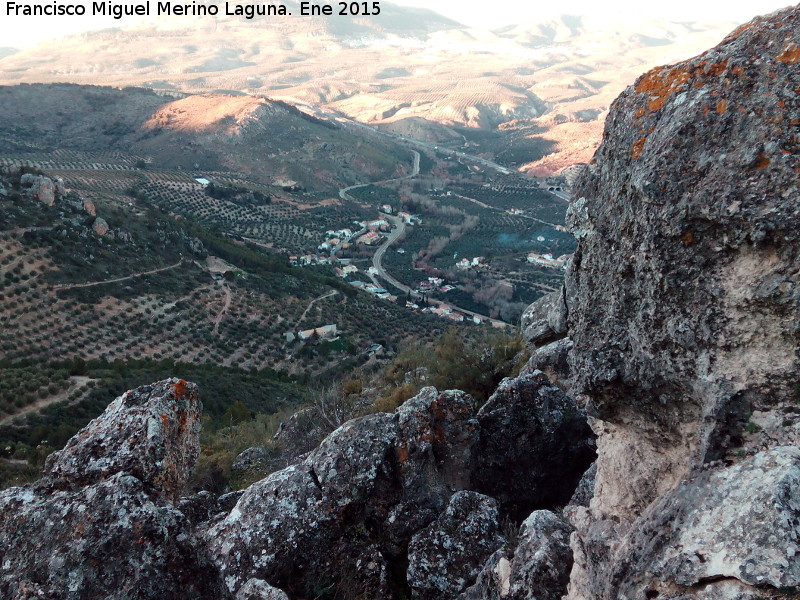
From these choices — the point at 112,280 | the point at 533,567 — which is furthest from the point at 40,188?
the point at 533,567

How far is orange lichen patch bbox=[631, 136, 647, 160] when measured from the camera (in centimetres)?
430

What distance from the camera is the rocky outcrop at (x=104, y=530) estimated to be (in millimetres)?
4332

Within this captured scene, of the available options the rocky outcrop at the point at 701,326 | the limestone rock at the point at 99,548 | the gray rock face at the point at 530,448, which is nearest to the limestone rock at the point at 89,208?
the gray rock face at the point at 530,448

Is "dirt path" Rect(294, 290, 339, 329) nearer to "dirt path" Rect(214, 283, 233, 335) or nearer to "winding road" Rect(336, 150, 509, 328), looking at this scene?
"winding road" Rect(336, 150, 509, 328)

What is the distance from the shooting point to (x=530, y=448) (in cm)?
800

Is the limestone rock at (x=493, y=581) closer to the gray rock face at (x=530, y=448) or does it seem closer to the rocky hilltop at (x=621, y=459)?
the rocky hilltop at (x=621, y=459)

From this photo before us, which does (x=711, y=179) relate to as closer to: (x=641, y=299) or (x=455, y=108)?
(x=641, y=299)

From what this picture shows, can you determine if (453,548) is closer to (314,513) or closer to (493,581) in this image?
(493,581)

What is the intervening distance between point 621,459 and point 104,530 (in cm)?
465

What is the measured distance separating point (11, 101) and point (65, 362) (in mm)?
111469

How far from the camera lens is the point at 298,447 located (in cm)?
1115

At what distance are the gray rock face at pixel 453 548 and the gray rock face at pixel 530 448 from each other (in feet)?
3.89

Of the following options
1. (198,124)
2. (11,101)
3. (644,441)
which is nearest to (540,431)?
(644,441)

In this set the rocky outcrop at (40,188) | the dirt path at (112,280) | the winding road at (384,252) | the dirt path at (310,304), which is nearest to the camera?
the dirt path at (112,280)
